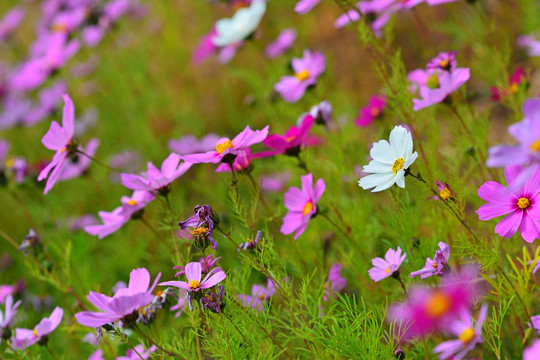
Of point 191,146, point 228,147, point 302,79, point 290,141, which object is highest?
point 228,147

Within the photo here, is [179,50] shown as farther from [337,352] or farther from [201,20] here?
[337,352]

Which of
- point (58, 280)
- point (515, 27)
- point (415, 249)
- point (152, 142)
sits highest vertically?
point (58, 280)

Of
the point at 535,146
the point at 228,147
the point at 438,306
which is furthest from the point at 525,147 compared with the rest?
the point at 228,147

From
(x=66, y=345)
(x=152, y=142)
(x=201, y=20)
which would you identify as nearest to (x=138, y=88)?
(x=152, y=142)

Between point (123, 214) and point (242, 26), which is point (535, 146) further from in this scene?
point (242, 26)

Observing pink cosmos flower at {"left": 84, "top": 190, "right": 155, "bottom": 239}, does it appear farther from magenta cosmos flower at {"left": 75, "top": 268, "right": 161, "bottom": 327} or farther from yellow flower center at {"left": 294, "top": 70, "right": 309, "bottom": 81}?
yellow flower center at {"left": 294, "top": 70, "right": 309, "bottom": 81}

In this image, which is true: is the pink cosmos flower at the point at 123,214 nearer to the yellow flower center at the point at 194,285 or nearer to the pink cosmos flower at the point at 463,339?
the yellow flower center at the point at 194,285

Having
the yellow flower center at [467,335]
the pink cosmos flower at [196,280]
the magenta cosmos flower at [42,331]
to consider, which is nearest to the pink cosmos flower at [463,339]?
the yellow flower center at [467,335]
